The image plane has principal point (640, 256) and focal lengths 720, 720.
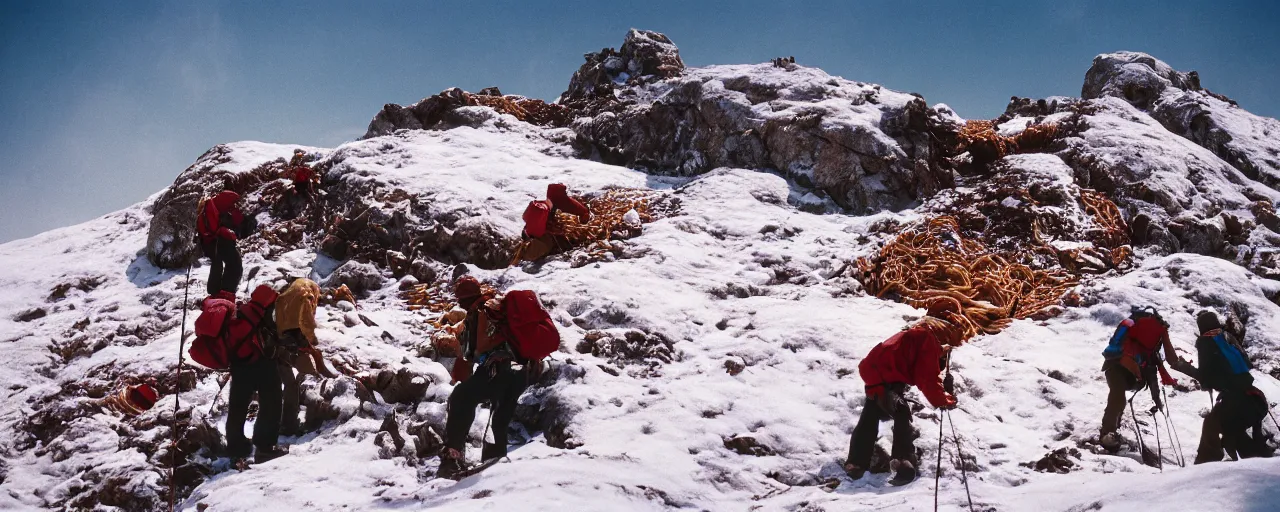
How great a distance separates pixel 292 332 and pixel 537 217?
14.8ft

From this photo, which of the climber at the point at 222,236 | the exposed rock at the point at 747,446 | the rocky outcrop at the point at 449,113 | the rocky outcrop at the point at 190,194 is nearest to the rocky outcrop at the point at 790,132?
the rocky outcrop at the point at 449,113

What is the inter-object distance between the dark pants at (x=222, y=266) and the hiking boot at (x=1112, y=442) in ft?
29.3

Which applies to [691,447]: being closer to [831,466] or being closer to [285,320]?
[831,466]

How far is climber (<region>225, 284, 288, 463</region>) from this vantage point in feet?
18.0

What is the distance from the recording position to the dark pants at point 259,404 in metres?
5.49

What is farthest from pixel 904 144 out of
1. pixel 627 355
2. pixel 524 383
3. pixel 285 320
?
pixel 285 320

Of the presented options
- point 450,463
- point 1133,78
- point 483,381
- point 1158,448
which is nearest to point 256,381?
point 450,463

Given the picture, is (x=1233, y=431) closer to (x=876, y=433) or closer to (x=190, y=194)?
(x=876, y=433)

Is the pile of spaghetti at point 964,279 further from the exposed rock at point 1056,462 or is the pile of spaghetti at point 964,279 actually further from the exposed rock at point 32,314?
the exposed rock at point 32,314

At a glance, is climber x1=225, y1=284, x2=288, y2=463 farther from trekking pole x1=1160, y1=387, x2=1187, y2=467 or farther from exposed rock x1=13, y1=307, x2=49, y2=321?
trekking pole x1=1160, y1=387, x2=1187, y2=467

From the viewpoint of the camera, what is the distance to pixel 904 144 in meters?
12.7

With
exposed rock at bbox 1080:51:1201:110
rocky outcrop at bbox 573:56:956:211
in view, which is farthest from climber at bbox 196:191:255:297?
exposed rock at bbox 1080:51:1201:110

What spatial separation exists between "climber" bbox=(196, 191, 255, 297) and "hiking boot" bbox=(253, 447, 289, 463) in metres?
3.49

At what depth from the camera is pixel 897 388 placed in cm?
523
